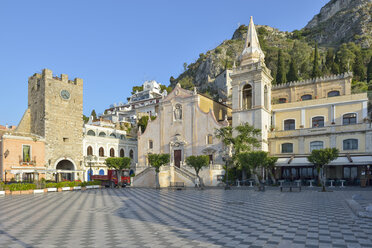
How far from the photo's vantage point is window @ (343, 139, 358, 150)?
35.0 m

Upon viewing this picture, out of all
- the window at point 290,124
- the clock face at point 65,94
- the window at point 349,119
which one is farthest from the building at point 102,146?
the window at point 349,119

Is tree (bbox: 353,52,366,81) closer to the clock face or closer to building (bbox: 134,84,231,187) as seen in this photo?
building (bbox: 134,84,231,187)

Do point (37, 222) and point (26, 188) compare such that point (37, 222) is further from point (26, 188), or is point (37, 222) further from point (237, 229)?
point (26, 188)

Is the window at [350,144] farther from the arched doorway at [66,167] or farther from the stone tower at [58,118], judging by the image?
the arched doorway at [66,167]

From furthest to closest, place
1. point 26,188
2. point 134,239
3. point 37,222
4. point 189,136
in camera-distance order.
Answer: point 189,136
point 26,188
point 37,222
point 134,239

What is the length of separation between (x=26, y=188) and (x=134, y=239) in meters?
25.6

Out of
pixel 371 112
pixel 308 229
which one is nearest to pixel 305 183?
pixel 371 112

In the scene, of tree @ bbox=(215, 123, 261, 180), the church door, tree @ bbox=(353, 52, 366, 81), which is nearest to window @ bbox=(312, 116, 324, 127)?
tree @ bbox=(215, 123, 261, 180)

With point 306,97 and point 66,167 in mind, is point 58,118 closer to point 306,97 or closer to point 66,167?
point 66,167

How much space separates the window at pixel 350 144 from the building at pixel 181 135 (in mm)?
15083

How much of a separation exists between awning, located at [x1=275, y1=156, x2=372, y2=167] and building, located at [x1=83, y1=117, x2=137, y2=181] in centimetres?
2856

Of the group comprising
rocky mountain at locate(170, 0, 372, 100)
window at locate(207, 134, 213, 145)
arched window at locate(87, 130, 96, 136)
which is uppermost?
rocky mountain at locate(170, 0, 372, 100)

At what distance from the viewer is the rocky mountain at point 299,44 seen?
86.1 meters

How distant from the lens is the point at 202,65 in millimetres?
105375
